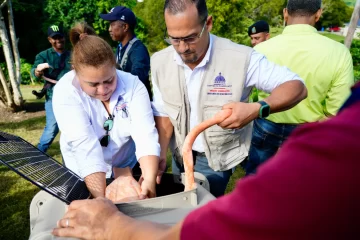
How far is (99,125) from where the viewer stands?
2.09 metres

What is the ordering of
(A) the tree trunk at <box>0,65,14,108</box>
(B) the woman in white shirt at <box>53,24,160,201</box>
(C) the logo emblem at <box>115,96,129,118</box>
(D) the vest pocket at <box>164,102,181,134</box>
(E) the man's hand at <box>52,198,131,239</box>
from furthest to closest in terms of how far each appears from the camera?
(A) the tree trunk at <box>0,65,14,108</box> → (D) the vest pocket at <box>164,102,181,134</box> → (C) the logo emblem at <box>115,96,129,118</box> → (B) the woman in white shirt at <box>53,24,160,201</box> → (E) the man's hand at <box>52,198,131,239</box>

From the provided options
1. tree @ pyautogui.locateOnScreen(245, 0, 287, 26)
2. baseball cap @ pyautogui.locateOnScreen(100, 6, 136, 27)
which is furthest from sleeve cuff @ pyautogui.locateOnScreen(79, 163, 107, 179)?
tree @ pyautogui.locateOnScreen(245, 0, 287, 26)

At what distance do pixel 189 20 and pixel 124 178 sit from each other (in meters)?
1.02

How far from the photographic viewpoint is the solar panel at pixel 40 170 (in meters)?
1.42

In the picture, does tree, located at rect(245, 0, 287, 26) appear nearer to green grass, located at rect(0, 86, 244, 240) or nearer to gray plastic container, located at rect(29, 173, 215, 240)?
green grass, located at rect(0, 86, 244, 240)

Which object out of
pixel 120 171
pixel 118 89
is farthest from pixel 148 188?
pixel 118 89

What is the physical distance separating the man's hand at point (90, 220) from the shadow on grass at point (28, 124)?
22.8 feet

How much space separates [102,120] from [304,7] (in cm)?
192

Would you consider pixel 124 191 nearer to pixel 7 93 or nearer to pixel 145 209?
pixel 145 209

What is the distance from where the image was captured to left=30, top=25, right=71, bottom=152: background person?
15.9 feet

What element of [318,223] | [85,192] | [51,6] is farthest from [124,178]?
[51,6]

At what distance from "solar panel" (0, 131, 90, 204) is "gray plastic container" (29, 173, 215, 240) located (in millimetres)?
124

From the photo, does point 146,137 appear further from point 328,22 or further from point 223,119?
point 328,22

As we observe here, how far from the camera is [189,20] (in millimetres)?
2156
